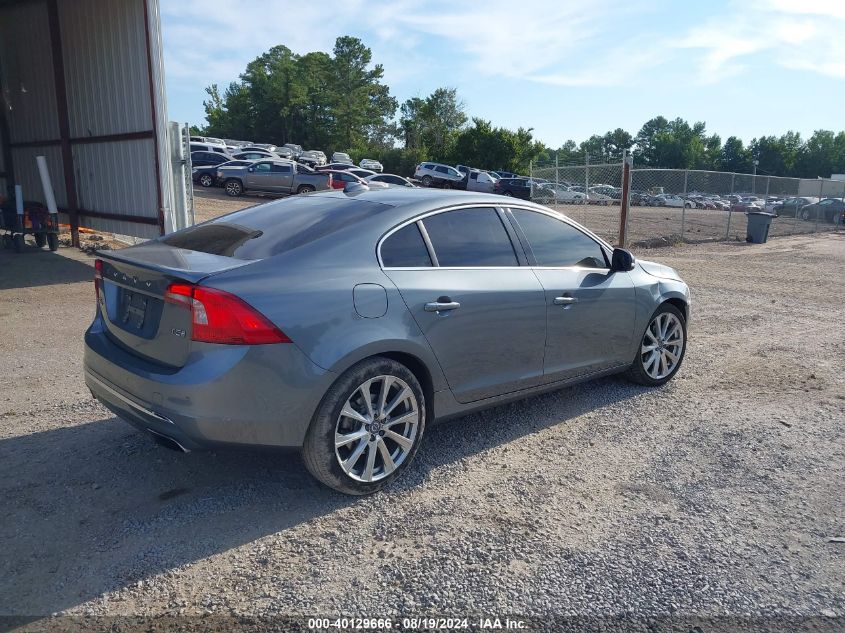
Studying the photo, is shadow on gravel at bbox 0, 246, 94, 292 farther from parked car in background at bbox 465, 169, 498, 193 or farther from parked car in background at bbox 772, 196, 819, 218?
parked car in background at bbox 465, 169, 498, 193

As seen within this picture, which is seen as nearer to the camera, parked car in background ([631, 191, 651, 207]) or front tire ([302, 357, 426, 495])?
front tire ([302, 357, 426, 495])

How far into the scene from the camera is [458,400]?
421 cm

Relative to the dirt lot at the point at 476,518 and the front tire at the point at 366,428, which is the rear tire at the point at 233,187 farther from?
→ the front tire at the point at 366,428

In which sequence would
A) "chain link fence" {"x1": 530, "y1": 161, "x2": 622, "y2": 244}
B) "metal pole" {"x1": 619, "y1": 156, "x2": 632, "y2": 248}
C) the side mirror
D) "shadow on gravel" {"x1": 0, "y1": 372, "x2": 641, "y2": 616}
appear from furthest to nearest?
"chain link fence" {"x1": 530, "y1": 161, "x2": 622, "y2": 244}, "metal pole" {"x1": 619, "y1": 156, "x2": 632, "y2": 248}, the side mirror, "shadow on gravel" {"x1": 0, "y1": 372, "x2": 641, "y2": 616}

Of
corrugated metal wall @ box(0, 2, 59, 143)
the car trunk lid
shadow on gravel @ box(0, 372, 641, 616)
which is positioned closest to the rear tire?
corrugated metal wall @ box(0, 2, 59, 143)

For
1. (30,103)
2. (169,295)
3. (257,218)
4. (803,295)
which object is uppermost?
(30,103)

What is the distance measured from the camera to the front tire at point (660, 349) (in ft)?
18.6

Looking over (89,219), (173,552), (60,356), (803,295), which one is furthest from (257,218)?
(89,219)

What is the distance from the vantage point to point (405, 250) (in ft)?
13.3

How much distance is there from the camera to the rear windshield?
382cm

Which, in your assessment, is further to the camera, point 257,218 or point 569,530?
point 257,218

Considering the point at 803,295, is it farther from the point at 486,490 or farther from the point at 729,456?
the point at 486,490

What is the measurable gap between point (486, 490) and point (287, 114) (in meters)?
85.1

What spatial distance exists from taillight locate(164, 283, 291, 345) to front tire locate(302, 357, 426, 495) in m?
0.50
